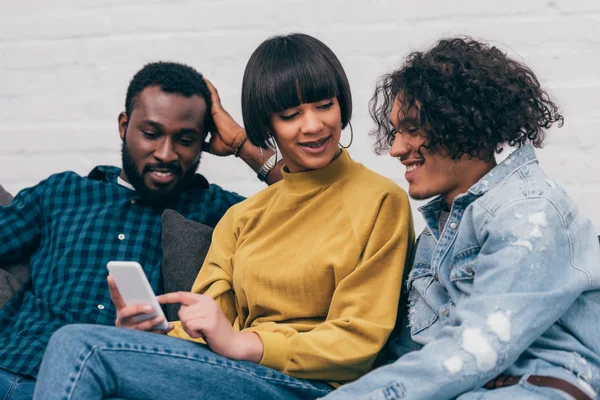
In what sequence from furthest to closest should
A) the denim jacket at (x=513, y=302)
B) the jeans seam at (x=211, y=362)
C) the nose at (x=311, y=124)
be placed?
the nose at (x=311, y=124)
the jeans seam at (x=211, y=362)
the denim jacket at (x=513, y=302)

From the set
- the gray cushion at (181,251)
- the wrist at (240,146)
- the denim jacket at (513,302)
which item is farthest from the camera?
the wrist at (240,146)

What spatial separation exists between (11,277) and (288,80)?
879mm

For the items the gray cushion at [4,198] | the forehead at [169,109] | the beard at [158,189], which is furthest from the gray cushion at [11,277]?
the forehead at [169,109]

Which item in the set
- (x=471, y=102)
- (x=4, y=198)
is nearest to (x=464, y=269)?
(x=471, y=102)

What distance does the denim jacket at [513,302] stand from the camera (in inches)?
49.9

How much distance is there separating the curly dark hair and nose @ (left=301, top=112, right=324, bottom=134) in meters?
0.18

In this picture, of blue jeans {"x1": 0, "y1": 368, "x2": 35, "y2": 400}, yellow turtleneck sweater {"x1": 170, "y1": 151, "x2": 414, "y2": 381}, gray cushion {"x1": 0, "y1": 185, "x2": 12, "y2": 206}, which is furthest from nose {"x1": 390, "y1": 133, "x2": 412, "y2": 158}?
gray cushion {"x1": 0, "y1": 185, "x2": 12, "y2": 206}

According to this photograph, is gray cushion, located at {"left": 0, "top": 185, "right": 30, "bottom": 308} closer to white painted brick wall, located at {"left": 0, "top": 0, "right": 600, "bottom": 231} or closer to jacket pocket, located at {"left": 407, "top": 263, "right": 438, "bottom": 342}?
white painted brick wall, located at {"left": 0, "top": 0, "right": 600, "bottom": 231}

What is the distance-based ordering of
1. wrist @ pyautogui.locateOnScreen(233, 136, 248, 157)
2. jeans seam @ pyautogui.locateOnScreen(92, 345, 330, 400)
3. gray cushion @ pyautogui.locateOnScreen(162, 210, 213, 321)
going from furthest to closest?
wrist @ pyautogui.locateOnScreen(233, 136, 248, 157), gray cushion @ pyautogui.locateOnScreen(162, 210, 213, 321), jeans seam @ pyautogui.locateOnScreen(92, 345, 330, 400)

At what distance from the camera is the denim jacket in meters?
1.27

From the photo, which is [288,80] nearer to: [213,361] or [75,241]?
[213,361]

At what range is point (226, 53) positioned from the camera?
7.68 ft

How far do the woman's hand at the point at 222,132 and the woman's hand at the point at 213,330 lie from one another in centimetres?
69

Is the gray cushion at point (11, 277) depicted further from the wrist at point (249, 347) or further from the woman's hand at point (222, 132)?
the wrist at point (249, 347)
